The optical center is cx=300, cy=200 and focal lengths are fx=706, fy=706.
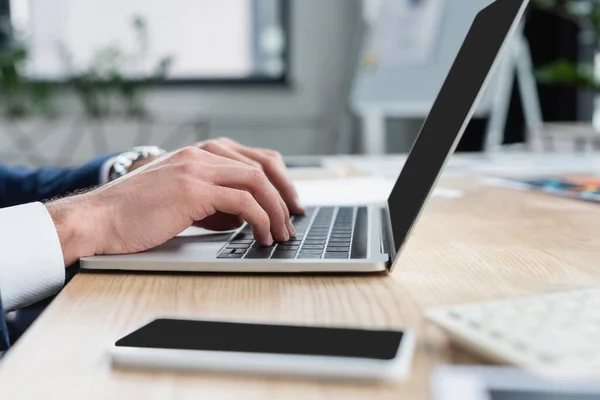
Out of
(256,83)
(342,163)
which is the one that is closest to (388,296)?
(342,163)

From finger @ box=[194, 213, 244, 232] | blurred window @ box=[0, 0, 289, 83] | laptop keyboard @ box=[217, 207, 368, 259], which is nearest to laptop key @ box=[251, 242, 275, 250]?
laptop keyboard @ box=[217, 207, 368, 259]

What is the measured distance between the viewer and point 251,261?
0.54 metres

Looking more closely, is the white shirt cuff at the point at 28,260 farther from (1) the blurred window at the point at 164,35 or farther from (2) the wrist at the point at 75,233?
(1) the blurred window at the point at 164,35

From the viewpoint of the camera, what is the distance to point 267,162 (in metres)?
0.76

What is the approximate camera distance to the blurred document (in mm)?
2547

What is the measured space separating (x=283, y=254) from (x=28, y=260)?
199 mm

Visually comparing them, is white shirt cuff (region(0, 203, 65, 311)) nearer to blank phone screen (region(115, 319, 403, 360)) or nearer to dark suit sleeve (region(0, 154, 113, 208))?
blank phone screen (region(115, 319, 403, 360))

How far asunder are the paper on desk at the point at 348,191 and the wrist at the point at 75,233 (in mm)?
368

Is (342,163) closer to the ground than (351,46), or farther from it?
closer to the ground

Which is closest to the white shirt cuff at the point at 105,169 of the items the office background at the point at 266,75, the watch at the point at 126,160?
the watch at the point at 126,160

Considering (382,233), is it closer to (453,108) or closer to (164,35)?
(453,108)

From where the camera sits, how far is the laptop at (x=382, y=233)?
1.71ft

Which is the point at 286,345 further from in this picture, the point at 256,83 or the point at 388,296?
the point at 256,83

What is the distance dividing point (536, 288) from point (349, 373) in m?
0.22
